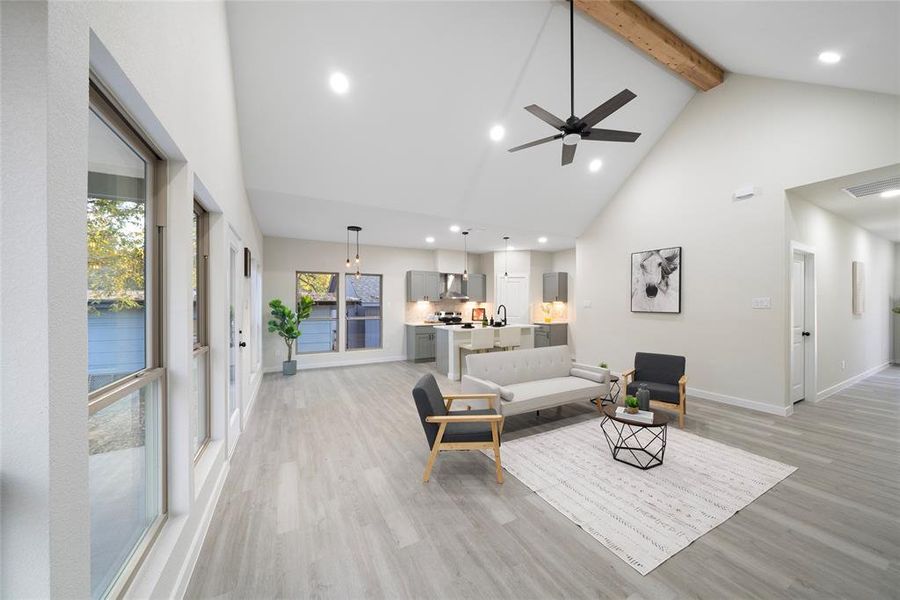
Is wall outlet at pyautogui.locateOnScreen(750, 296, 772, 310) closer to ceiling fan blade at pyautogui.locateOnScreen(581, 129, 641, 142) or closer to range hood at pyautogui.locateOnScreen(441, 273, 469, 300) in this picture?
ceiling fan blade at pyautogui.locateOnScreen(581, 129, 641, 142)

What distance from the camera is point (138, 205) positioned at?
4.92ft

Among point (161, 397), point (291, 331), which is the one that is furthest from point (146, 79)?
point (291, 331)

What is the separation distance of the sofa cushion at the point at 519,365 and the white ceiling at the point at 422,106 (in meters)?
2.55

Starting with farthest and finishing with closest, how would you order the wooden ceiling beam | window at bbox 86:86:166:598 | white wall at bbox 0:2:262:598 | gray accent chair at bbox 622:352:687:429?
gray accent chair at bbox 622:352:687:429 → the wooden ceiling beam → window at bbox 86:86:166:598 → white wall at bbox 0:2:262:598

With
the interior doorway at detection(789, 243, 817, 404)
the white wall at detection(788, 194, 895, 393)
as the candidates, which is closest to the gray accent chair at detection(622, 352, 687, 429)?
the interior doorway at detection(789, 243, 817, 404)

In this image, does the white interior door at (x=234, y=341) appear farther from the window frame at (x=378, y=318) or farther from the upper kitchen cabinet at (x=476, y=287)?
the upper kitchen cabinet at (x=476, y=287)

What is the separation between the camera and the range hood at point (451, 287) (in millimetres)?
8781

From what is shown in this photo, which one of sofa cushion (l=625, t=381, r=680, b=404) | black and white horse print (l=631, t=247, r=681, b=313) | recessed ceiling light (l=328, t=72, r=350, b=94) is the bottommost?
sofa cushion (l=625, t=381, r=680, b=404)

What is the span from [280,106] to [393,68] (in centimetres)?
123

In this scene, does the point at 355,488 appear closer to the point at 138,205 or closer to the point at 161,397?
the point at 161,397

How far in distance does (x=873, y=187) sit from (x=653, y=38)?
313cm

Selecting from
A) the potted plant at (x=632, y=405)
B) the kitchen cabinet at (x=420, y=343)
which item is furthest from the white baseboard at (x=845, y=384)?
the kitchen cabinet at (x=420, y=343)

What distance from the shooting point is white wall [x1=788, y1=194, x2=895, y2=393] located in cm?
462

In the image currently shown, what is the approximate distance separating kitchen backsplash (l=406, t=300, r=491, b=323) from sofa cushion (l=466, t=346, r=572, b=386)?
4598 millimetres
